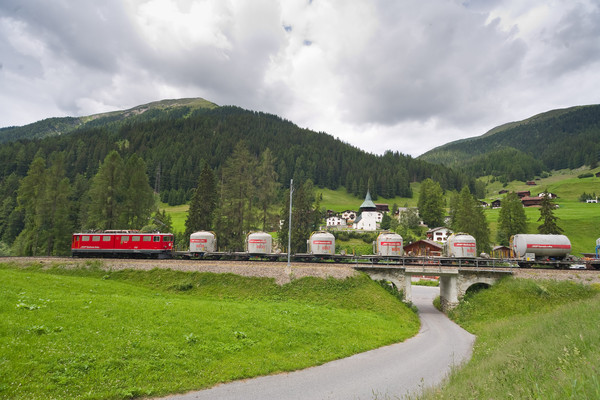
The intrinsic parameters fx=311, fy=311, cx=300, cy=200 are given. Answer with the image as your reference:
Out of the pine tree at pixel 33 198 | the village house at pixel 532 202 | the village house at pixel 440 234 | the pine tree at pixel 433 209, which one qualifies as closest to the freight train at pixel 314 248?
the pine tree at pixel 33 198

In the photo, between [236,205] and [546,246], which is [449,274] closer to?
[546,246]

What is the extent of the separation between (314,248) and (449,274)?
15.3 meters

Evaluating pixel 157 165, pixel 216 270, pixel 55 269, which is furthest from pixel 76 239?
pixel 157 165

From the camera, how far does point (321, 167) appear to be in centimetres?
18788

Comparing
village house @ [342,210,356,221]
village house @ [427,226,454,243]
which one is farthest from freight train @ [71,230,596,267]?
village house @ [342,210,356,221]

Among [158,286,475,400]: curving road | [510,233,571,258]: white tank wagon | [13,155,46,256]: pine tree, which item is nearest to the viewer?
[158,286,475,400]: curving road

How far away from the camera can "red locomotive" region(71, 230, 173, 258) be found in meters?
40.2

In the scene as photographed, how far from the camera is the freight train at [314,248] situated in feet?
118

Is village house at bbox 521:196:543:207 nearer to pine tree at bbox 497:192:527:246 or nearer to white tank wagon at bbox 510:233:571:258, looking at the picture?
pine tree at bbox 497:192:527:246

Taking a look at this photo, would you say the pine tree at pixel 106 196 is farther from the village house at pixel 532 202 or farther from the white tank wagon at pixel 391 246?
the village house at pixel 532 202

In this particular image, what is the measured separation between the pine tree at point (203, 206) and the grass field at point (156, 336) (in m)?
28.9

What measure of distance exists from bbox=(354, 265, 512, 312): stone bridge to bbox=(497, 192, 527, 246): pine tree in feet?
170

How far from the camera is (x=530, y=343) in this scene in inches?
575

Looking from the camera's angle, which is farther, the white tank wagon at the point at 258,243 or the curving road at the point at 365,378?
the white tank wagon at the point at 258,243
